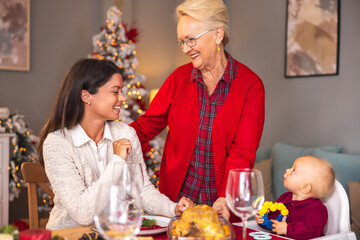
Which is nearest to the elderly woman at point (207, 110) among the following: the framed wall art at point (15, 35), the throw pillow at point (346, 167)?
the throw pillow at point (346, 167)

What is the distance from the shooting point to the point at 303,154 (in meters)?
3.68

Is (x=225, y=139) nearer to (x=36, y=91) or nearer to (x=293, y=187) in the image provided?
(x=293, y=187)

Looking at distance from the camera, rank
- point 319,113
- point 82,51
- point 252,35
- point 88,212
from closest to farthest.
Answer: point 88,212, point 319,113, point 252,35, point 82,51

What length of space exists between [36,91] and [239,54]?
7.16 ft

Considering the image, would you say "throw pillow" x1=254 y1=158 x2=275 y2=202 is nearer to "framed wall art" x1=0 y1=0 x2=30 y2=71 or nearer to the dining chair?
the dining chair

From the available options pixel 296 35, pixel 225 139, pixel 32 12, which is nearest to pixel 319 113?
pixel 296 35

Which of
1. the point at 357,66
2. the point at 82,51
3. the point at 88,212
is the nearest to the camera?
the point at 88,212

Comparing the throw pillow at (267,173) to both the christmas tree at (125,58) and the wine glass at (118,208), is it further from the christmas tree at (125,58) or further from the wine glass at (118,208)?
the wine glass at (118,208)

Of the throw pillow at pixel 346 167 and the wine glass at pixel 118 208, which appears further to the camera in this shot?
the throw pillow at pixel 346 167

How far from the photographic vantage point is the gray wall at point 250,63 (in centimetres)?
361

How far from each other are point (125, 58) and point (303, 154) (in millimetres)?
2091

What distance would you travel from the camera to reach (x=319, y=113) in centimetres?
381

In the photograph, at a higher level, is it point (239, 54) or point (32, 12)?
point (32, 12)

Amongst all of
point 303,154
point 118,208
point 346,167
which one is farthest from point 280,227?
point 303,154
